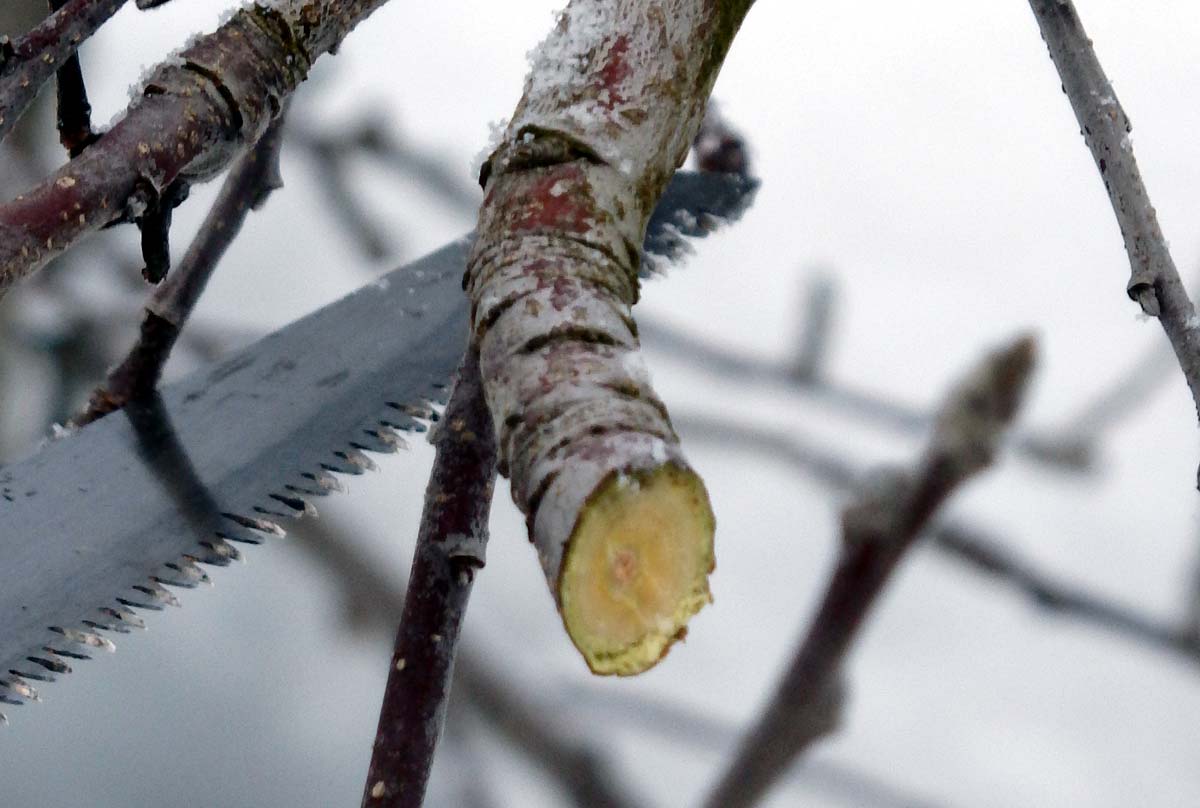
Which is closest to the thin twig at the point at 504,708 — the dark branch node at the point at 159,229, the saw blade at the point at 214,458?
the saw blade at the point at 214,458

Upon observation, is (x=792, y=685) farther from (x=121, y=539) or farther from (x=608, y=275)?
(x=121, y=539)

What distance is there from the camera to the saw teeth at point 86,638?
0.52 meters

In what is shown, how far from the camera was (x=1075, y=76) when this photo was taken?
40 cm

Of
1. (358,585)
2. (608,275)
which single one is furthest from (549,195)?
(358,585)

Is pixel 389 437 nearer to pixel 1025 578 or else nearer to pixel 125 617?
pixel 125 617

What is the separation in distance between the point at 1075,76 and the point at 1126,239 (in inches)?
3.1

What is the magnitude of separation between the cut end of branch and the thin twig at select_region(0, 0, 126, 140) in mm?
199

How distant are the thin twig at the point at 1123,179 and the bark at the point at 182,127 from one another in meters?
0.23

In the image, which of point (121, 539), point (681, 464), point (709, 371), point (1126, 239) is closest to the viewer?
point (681, 464)

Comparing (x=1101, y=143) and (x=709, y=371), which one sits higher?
(x=709, y=371)

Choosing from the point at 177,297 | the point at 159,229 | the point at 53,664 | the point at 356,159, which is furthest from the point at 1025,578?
the point at 356,159

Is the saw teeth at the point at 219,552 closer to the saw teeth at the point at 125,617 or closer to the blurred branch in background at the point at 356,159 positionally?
the saw teeth at the point at 125,617

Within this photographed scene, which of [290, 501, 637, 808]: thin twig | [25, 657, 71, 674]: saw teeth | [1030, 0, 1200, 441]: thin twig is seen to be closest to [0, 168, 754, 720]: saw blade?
[25, 657, 71, 674]: saw teeth

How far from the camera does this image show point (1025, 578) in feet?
1.21
